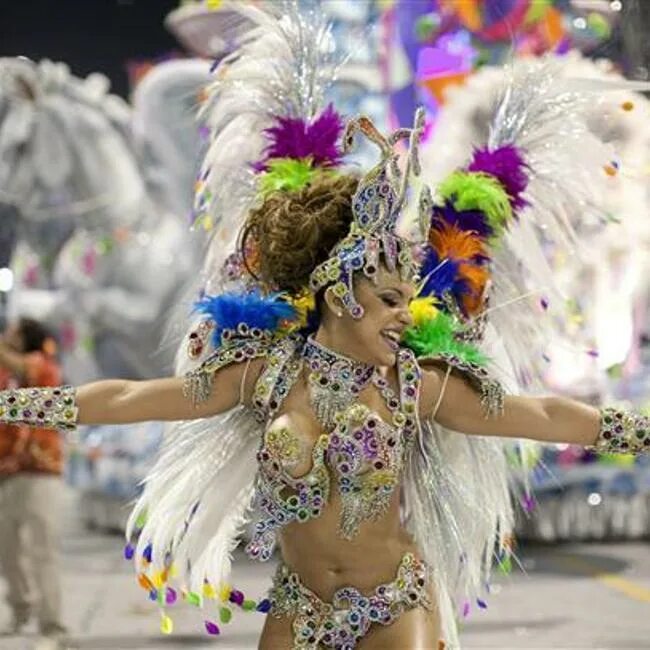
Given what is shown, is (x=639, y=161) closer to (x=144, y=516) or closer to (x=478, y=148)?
(x=478, y=148)

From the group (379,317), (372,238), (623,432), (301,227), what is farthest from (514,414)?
(301,227)

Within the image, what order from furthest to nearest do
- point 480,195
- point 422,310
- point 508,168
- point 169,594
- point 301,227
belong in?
1. point 508,168
2. point 480,195
3. point 169,594
4. point 422,310
5. point 301,227

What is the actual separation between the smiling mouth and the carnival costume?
0.23 ft

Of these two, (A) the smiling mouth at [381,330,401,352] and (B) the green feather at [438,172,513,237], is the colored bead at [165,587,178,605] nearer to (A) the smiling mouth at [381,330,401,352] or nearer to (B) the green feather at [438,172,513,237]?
(A) the smiling mouth at [381,330,401,352]

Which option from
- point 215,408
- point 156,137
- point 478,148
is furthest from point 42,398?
point 156,137

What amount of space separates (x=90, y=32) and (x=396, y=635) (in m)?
7.51

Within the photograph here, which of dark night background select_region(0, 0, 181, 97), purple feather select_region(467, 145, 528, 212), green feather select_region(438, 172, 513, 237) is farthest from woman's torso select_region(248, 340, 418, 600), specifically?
dark night background select_region(0, 0, 181, 97)

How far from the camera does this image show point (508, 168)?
3.79m

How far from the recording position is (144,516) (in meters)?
3.47

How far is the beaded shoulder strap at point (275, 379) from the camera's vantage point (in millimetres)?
3074

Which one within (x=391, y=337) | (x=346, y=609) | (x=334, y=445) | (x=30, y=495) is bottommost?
(x=30, y=495)

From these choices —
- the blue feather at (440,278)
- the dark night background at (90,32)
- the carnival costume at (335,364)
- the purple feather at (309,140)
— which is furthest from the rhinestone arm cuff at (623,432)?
the dark night background at (90,32)

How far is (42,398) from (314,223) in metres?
0.71

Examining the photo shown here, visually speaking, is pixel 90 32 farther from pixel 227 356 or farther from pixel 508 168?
pixel 227 356
